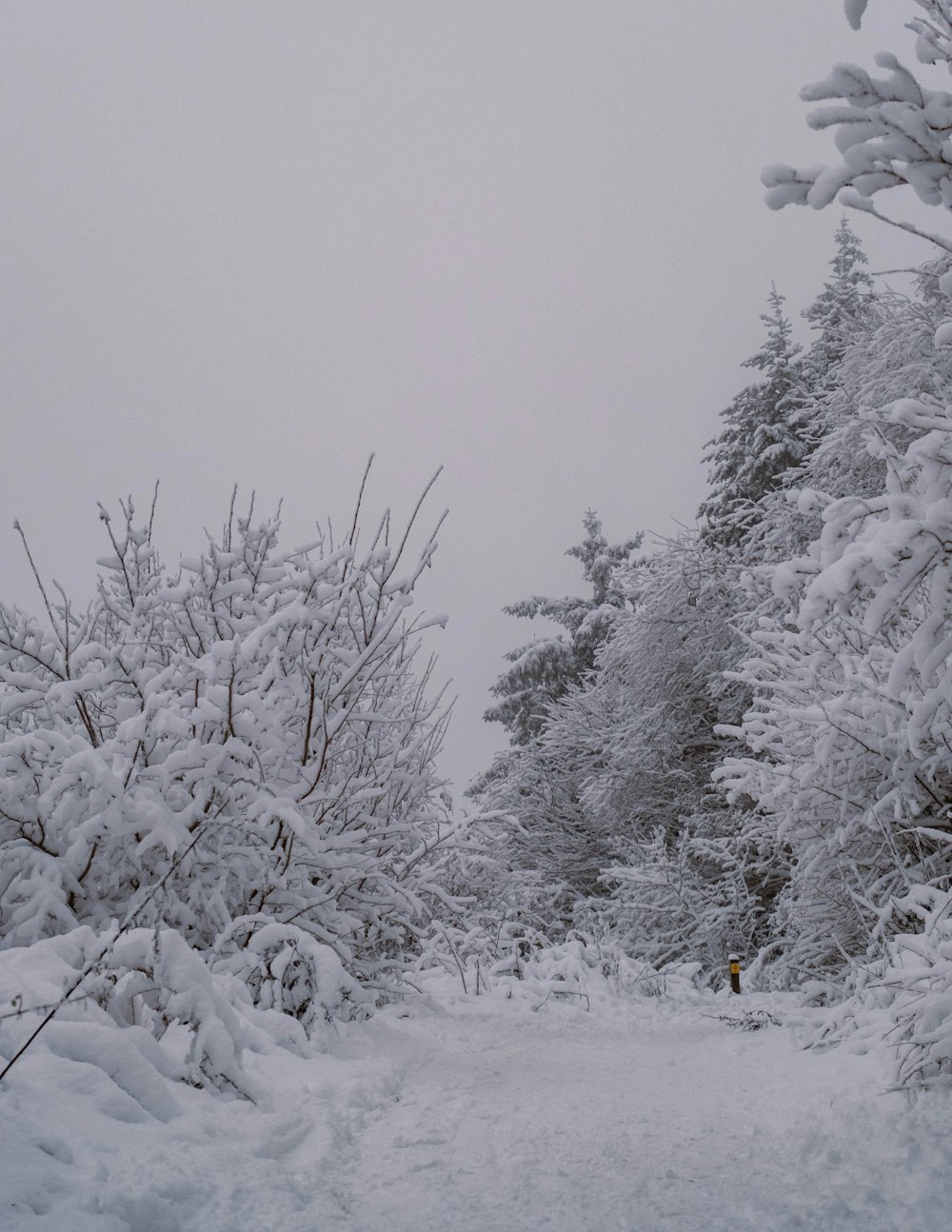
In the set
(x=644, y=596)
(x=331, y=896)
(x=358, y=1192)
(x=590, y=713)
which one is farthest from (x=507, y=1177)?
(x=590, y=713)

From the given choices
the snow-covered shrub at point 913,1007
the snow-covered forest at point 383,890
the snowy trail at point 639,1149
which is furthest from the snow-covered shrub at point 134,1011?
the snow-covered shrub at point 913,1007

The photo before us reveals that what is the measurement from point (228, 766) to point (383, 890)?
1.71 meters

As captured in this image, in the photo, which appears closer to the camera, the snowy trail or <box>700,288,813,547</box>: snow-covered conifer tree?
the snowy trail

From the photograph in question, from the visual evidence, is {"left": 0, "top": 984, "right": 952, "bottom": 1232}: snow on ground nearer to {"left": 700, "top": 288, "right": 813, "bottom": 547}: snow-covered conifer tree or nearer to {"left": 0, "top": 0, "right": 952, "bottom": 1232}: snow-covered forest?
{"left": 0, "top": 0, "right": 952, "bottom": 1232}: snow-covered forest

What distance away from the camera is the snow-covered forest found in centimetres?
231

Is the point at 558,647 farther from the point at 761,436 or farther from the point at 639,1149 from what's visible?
the point at 639,1149

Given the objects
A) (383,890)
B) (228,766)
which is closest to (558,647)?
(383,890)

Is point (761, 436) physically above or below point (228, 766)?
above

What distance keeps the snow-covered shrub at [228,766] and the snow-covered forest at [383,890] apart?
3 centimetres

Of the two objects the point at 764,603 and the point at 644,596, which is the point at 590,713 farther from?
the point at 764,603

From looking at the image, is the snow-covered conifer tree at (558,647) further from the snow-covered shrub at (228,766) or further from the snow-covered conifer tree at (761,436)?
the snow-covered shrub at (228,766)

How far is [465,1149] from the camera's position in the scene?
9.20 feet

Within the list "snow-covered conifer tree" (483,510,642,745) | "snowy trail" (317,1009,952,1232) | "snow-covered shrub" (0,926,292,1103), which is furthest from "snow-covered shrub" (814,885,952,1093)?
"snow-covered conifer tree" (483,510,642,745)

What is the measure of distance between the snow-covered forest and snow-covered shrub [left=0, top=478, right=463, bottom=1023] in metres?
0.03
